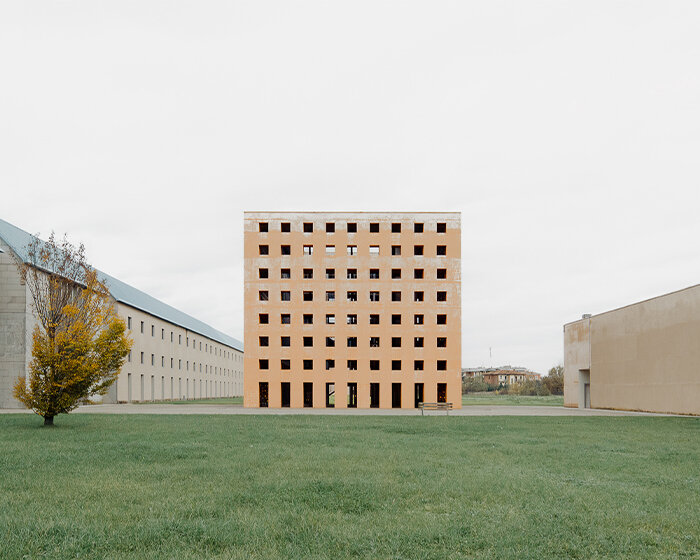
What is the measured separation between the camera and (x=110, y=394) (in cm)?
6009

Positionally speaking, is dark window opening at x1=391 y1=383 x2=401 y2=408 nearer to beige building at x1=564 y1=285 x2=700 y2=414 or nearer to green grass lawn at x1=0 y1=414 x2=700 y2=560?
beige building at x1=564 y1=285 x2=700 y2=414

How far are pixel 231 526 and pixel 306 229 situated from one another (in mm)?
48807

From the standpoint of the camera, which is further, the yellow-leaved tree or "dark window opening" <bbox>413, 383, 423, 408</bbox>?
"dark window opening" <bbox>413, 383, 423, 408</bbox>

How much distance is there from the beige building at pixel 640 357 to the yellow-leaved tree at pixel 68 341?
116 ft

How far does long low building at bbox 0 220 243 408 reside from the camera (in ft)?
151

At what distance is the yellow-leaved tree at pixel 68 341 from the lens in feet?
83.1

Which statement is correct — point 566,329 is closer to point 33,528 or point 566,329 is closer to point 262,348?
point 262,348

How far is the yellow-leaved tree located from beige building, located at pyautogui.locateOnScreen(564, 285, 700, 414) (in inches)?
1386

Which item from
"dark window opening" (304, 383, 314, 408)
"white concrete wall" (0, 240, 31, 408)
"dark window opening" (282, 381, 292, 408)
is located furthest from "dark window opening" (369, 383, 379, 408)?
"white concrete wall" (0, 240, 31, 408)

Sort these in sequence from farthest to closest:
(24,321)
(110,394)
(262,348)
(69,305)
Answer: (110,394)
(262,348)
(24,321)
(69,305)

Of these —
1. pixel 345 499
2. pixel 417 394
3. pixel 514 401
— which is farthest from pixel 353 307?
pixel 345 499

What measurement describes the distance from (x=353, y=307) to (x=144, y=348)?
88.2 feet

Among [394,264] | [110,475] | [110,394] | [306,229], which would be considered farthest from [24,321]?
[110,475]

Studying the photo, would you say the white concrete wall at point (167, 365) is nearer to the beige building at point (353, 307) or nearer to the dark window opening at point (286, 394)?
the beige building at point (353, 307)
